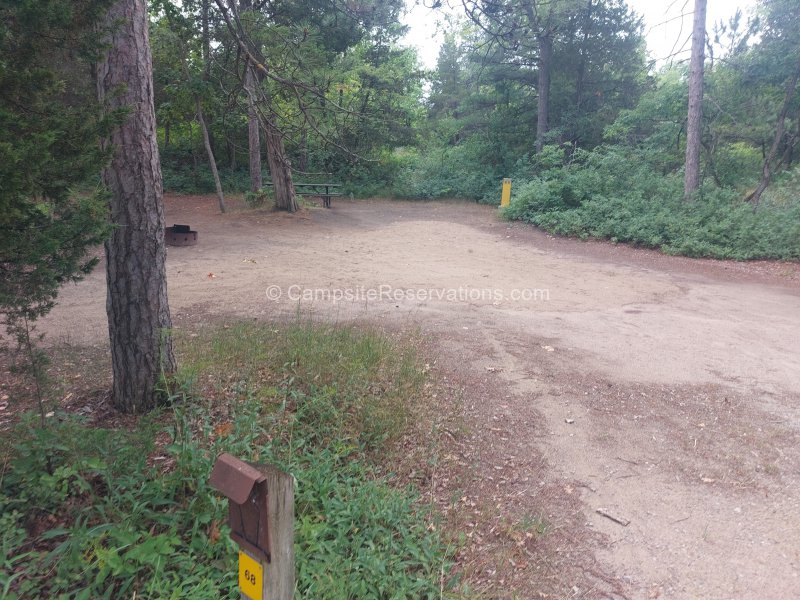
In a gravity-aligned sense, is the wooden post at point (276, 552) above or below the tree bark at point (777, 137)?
below

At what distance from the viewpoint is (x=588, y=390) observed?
5332mm

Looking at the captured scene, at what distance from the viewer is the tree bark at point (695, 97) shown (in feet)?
45.6

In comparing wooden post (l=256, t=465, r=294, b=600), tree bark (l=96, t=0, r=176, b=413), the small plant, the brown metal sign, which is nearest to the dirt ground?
wooden post (l=256, t=465, r=294, b=600)

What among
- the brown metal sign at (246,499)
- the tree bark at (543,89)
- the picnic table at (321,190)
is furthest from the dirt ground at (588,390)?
the tree bark at (543,89)

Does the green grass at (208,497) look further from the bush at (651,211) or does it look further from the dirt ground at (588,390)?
the bush at (651,211)

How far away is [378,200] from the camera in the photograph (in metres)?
Result: 23.2

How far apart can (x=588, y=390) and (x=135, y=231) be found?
13.9 feet

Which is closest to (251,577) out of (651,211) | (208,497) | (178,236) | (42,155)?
(208,497)

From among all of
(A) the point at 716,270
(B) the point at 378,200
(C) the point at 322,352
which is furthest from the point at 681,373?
(B) the point at 378,200

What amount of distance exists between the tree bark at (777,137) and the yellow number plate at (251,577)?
54.3ft

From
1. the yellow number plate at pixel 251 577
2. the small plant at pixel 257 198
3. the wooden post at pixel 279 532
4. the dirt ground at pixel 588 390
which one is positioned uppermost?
the small plant at pixel 257 198

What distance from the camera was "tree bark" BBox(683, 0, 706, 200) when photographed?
13.9 meters

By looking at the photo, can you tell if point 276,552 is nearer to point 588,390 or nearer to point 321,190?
point 588,390

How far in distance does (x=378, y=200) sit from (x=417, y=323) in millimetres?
16870
